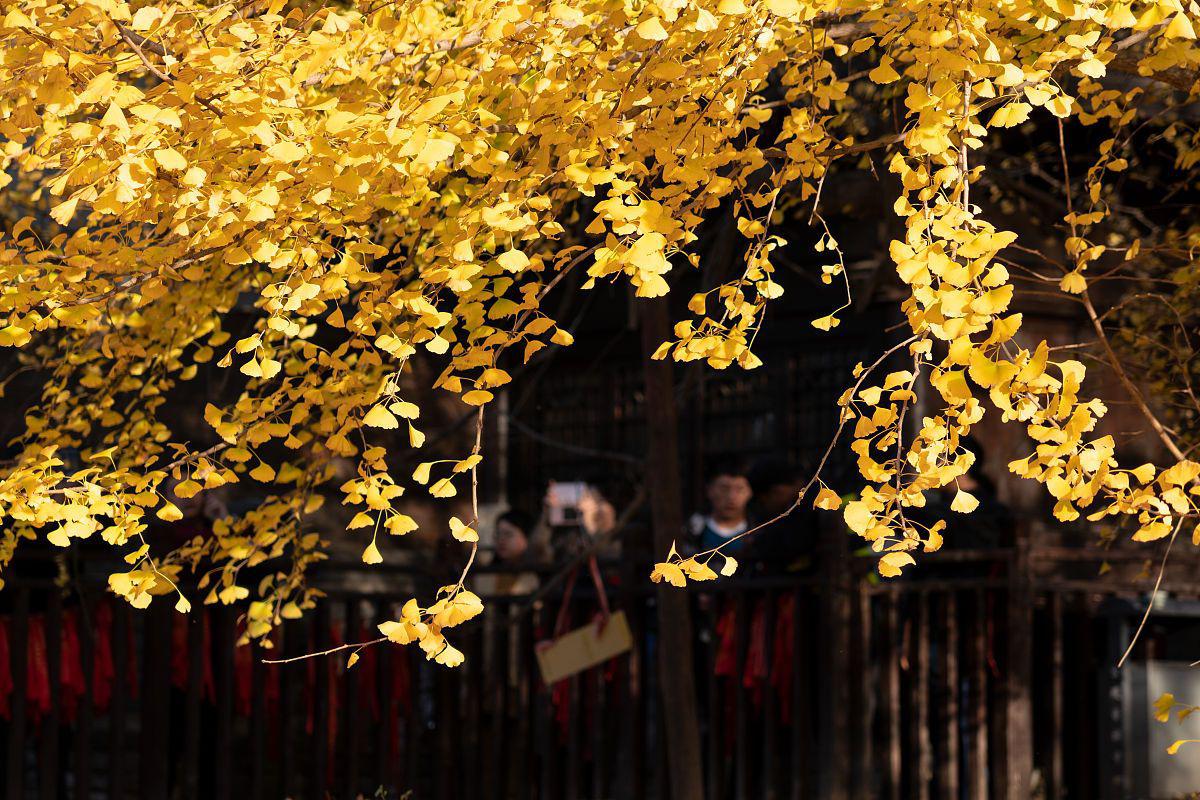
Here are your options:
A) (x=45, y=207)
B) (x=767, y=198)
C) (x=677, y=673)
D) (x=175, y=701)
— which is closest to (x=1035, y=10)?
(x=767, y=198)

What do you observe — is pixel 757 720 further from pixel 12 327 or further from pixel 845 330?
pixel 845 330

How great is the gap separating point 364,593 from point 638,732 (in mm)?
1343

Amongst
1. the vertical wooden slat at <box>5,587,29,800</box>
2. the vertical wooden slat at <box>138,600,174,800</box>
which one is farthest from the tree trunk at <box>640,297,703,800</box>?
the vertical wooden slat at <box>5,587,29,800</box>

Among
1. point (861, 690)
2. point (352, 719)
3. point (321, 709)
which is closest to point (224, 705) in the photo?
point (321, 709)

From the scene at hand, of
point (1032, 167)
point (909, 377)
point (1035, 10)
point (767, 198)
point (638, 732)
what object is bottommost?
point (638, 732)

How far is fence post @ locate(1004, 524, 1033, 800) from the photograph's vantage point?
629 cm

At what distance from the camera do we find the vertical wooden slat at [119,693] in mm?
6246

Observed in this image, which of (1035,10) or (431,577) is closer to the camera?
(1035,10)

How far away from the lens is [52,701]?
6.36 m

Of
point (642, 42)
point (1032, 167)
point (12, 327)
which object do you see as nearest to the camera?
point (642, 42)

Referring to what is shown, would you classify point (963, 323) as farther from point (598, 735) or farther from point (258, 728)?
point (258, 728)

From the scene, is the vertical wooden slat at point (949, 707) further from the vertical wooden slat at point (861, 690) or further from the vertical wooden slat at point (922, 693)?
the vertical wooden slat at point (861, 690)

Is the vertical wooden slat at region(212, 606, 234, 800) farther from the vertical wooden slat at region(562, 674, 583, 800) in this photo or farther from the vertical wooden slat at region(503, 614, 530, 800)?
the vertical wooden slat at region(562, 674, 583, 800)

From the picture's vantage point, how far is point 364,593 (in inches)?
269
